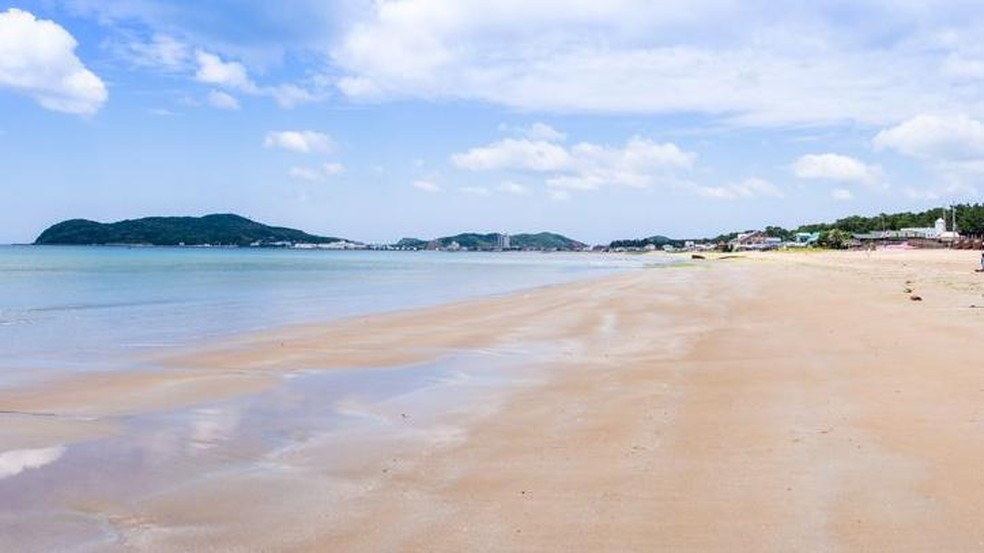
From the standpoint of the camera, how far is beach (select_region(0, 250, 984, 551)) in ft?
15.7

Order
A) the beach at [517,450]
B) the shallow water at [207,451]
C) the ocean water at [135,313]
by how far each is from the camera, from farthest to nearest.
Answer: the ocean water at [135,313]
the shallow water at [207,451]
the beach at [517,450]

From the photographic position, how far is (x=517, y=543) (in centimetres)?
454

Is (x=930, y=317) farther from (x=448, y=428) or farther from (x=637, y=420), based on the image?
(x=448, y=428)

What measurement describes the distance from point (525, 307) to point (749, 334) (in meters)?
9.93

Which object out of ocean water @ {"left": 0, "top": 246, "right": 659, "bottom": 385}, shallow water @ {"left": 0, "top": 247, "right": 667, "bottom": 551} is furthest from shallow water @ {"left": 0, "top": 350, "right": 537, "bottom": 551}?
ocean water @ {"left": 0, "top": 246, "right": 659, "bottom": 385}

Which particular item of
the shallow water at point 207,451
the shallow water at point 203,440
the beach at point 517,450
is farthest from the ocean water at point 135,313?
the shallow water at point 207,451

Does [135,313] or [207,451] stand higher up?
[207,451]

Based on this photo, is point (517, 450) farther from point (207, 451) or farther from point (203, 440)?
point (203, 440)

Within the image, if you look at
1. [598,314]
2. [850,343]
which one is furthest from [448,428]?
[598,314]

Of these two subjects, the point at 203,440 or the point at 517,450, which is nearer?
the point at 517,450

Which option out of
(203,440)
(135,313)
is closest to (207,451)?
(203,440)

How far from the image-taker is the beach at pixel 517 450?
4.77m

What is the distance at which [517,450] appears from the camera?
6762mm

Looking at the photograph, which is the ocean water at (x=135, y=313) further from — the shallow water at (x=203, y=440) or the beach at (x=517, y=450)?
the beach at (x=517, y=450)
